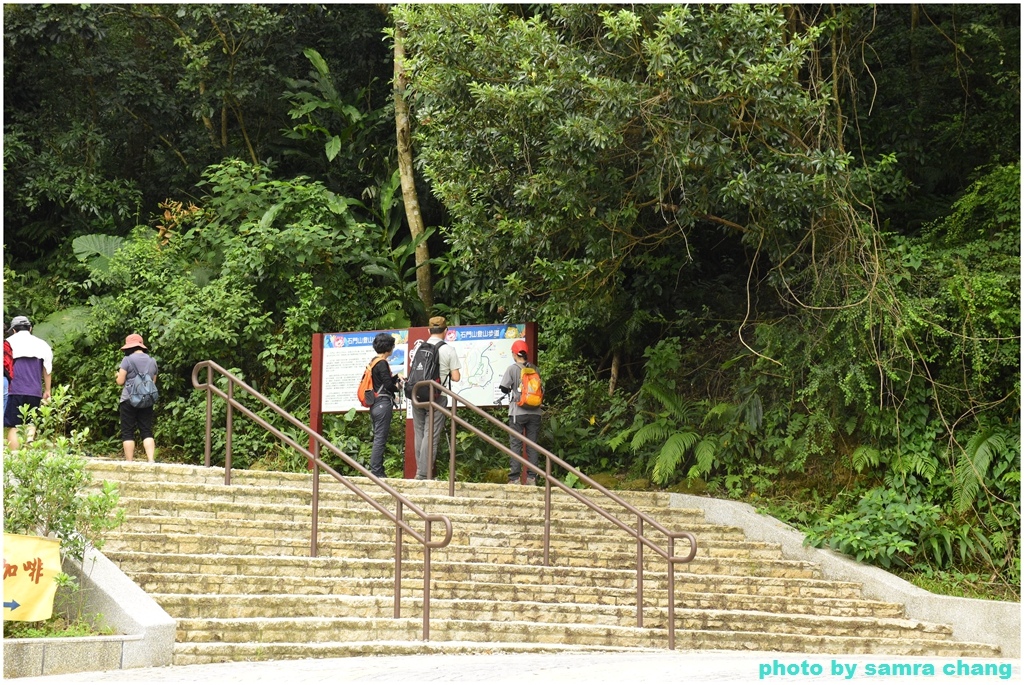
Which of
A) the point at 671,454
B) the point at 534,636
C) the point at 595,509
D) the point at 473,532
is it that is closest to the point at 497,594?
the point at 534,636

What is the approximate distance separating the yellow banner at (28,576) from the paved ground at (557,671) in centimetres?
59

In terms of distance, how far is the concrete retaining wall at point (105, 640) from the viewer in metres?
6.13

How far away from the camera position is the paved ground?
6.20 m

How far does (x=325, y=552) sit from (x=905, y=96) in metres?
10.1

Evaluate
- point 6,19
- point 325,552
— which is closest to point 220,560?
point 325,552

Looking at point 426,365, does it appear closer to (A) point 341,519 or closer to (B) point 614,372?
(A) point 341,519

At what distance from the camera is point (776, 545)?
10945mm

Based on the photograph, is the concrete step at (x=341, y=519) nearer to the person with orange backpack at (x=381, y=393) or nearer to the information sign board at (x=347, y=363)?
the person with orange backpack at (x=381, y=393)

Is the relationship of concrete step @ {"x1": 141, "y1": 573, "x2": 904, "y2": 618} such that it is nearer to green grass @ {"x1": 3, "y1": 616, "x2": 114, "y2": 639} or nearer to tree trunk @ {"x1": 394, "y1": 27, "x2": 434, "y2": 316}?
green grass @ {"x1": 3, "y1": 616, "x2": 114, "y2": 639}

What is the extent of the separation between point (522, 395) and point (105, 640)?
646cm

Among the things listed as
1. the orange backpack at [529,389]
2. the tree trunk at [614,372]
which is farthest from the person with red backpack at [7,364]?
the tree trunk at [614,372]

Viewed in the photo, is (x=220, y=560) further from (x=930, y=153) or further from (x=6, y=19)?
(x=6, y=19)

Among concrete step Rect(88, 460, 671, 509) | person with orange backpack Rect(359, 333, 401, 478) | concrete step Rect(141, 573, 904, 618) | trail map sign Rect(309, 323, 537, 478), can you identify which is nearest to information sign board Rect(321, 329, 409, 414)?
trail map sign Rect(309, 323, 537, 478)

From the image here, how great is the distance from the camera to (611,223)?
39.5 feet
